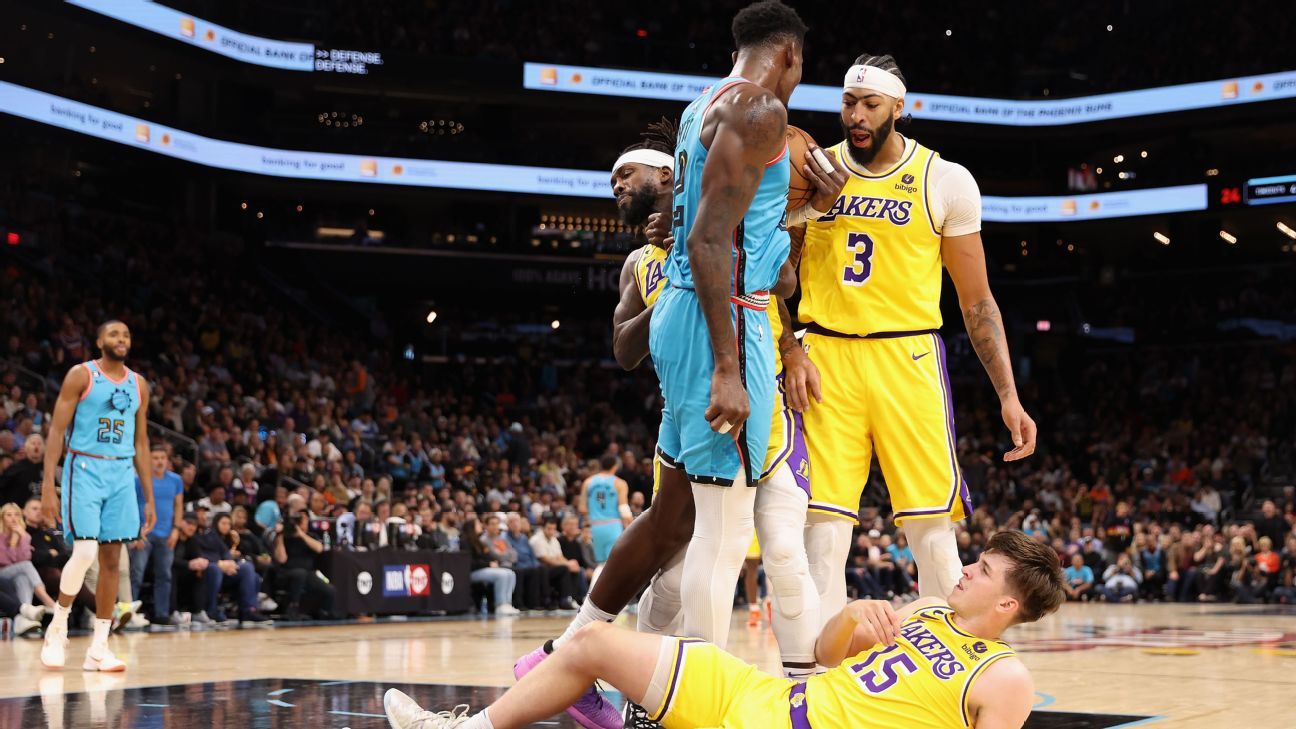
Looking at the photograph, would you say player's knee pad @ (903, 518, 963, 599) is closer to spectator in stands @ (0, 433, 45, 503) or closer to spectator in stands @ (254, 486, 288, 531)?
spectator in stands @ (0, 433, 45, 503)

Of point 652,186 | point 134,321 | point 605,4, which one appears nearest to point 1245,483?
point 605,4

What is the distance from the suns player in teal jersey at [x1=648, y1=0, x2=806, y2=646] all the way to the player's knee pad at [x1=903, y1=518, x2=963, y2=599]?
35.1 inches

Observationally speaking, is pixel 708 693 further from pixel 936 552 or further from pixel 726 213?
pixel 936 552

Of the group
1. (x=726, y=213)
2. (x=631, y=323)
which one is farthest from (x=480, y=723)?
(x=631, y=323)

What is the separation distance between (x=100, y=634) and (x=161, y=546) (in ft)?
15.8

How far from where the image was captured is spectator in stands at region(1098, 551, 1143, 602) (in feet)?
69.7

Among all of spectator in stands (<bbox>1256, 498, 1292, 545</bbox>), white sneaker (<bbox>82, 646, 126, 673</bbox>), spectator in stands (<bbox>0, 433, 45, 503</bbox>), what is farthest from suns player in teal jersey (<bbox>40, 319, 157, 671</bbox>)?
spectator in stands (<bbox>1256, 498, 1292, 545</bbox>)

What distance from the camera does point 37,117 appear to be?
23.0m

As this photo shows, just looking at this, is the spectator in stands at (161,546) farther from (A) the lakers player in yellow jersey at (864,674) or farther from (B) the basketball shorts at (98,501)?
(A) the lakers player in yellow jersey at (864,674)

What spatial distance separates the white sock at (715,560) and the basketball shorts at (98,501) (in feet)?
16.8

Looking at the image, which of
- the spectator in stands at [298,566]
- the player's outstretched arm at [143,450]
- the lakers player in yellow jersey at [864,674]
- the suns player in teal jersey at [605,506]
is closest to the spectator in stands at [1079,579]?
the suns player in teal jersey at [605,506]

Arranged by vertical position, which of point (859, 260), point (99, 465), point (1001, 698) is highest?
point (859, 260)

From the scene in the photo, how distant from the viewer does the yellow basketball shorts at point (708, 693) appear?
3.64m

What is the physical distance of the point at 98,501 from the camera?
26.8 feet
